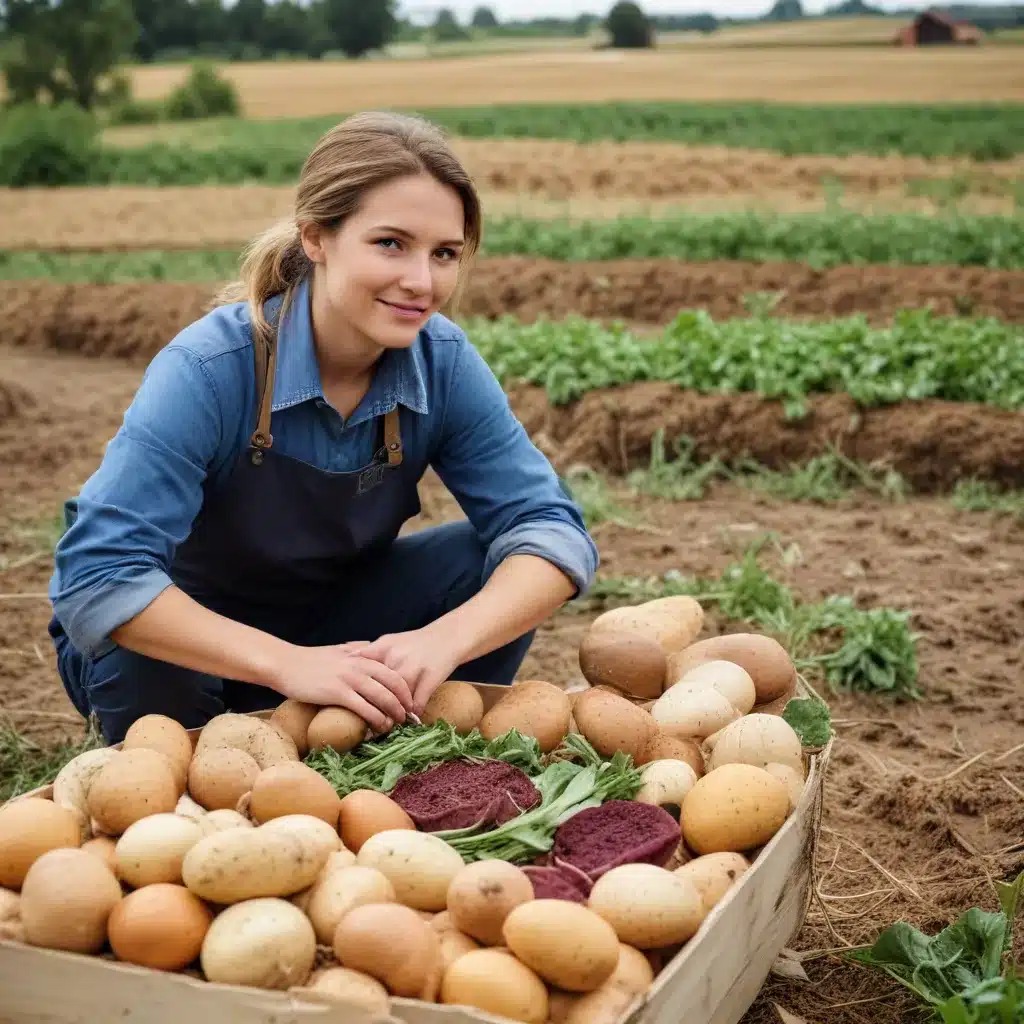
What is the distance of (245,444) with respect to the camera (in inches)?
110

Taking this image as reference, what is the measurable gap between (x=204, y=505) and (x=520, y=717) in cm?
97

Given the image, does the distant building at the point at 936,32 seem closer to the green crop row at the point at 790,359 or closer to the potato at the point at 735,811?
the green crop row at the point at 790,359

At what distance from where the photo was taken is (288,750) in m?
2.38

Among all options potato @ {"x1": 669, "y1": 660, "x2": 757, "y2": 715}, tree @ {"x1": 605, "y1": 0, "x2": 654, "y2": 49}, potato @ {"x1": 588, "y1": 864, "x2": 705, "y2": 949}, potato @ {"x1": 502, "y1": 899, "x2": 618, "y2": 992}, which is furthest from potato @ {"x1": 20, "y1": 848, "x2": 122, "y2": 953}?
tree @ {"x1": 605, "y1": 0, "x2": 654, "y2": 49}

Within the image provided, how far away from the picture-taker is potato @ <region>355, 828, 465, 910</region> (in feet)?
6.45

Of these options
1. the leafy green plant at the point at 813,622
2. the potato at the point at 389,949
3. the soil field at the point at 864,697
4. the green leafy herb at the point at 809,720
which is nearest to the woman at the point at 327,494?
the green leafy herb at the point at 809,720

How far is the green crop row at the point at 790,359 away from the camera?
→ 21.4ft

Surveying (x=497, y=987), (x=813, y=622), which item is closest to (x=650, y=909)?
(x=497, y=987)

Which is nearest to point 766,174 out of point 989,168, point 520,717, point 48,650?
point 989,168

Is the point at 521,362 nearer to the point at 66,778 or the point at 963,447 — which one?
the point at 963,447

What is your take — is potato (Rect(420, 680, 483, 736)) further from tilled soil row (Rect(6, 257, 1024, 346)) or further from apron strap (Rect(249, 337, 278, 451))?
tilled soil row (Rect(6, 257, 1024, 346))

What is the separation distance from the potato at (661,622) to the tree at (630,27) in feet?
140

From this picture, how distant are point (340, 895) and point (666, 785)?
736mm

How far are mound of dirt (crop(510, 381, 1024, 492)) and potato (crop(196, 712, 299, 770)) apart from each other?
438 cm
